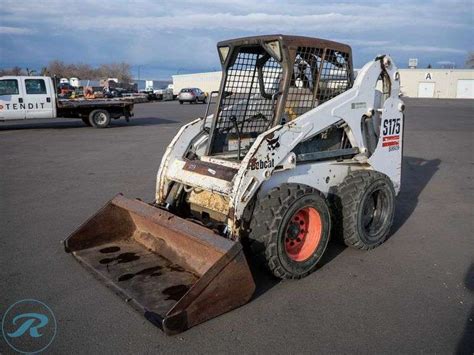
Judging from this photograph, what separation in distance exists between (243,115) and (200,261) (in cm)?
212

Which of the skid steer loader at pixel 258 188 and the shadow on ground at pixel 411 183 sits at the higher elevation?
the skid steer loader at pixel 258 188

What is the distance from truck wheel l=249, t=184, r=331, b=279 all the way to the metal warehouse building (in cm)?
5734

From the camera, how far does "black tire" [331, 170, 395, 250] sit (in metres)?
4.73

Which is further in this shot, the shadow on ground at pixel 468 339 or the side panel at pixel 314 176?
the side panel at pixel 314 176

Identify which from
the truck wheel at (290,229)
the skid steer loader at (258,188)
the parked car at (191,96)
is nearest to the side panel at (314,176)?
the skid steer loader at (258,188)

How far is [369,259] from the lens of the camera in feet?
15.7

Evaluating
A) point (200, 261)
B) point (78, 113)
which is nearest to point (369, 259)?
point (200, 261)

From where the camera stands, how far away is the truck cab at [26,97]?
16.0m

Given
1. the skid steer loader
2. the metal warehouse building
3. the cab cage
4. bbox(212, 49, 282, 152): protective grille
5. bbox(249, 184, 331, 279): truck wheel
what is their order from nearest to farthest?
the skid steer loader
bbox(249, 184, 331, 279): truck wheel
the cab cage
bbox(212, 49, 282, 152): protective grille
the metal warehouse building

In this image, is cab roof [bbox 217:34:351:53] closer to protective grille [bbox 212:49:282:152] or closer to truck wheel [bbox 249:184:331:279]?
protective grille [bbox 212:49:282:152]

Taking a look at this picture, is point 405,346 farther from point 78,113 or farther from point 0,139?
point 78,113

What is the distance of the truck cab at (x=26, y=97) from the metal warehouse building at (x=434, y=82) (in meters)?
44.7

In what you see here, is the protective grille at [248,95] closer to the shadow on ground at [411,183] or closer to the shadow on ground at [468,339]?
the shadow on ground at [411,183]

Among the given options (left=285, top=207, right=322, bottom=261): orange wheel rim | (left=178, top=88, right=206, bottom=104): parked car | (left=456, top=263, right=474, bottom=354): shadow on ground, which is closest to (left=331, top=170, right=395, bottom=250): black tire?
(left=285, top=207, right=322, bottom=261): orange wheel rim
